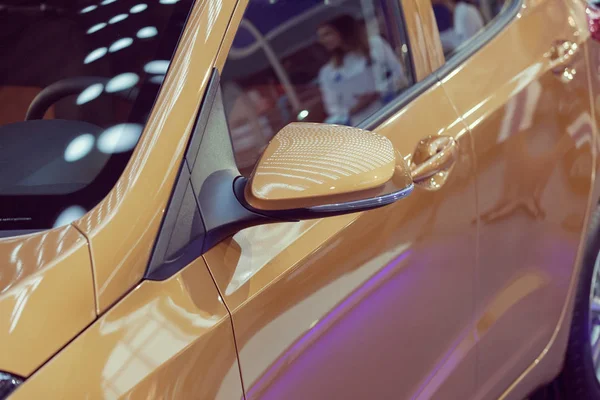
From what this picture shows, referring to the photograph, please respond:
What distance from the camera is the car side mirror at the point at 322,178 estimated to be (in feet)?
3.66

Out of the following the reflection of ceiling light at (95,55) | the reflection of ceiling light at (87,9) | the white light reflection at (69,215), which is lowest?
the white light reflection at (69,215)

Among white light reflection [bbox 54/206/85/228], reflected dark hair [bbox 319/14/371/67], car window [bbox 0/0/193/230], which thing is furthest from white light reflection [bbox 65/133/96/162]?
reflected dark hair [bbox 319/14/371/67]

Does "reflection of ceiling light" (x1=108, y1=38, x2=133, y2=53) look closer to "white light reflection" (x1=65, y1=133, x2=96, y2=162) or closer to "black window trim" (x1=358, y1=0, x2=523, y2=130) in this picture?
"white light reflection" (x1=65, y1=133, x2=96, y2=162)

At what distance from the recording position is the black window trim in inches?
64.9

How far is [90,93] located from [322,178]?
48 centimetres

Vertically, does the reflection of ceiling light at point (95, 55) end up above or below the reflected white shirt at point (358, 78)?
above

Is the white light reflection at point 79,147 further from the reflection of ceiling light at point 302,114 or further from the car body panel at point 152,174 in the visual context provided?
the reflection of ceiling light at point 302,114

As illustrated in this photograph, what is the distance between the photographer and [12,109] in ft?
4.81

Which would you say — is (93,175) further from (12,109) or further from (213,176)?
(12,109)

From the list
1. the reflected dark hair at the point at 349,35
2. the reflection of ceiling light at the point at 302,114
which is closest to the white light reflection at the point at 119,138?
the reflection of ceiling light at the point at 302,114

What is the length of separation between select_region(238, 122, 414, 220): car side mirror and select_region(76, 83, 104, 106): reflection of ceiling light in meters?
0.35

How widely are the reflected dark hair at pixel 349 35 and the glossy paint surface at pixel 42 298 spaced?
93 centimetres

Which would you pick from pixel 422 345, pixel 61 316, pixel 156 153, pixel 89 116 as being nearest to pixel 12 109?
pixel 89 116

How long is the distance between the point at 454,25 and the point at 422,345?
815 millimetres
